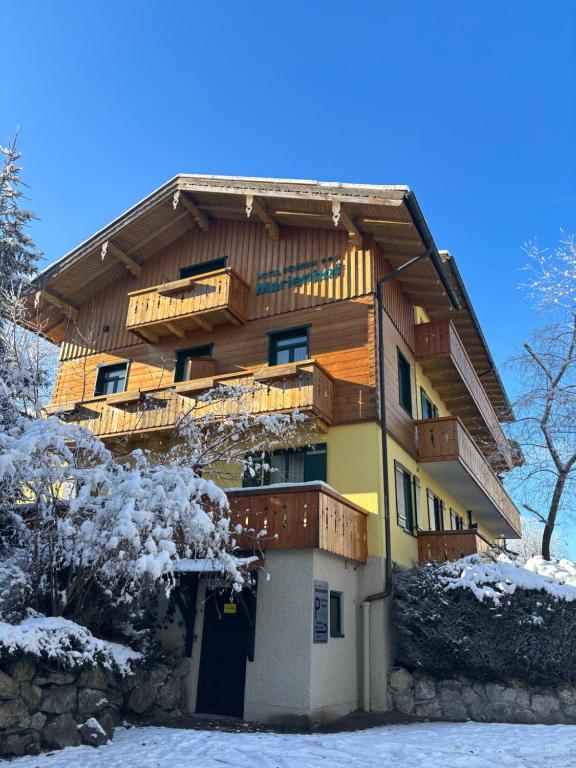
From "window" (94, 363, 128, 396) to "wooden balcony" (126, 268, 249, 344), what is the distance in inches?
59.9

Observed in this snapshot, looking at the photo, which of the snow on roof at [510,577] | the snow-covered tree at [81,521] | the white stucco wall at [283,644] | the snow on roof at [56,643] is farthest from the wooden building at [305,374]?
the snow on roof at [56,643]

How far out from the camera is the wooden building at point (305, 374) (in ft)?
38.4

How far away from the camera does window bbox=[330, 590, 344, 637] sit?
12383mm

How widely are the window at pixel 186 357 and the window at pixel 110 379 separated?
2.05 metres

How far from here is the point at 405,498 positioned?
16.0 metres

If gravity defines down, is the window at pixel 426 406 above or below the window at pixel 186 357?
below

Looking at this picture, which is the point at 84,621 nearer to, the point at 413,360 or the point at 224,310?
the point at 224,310

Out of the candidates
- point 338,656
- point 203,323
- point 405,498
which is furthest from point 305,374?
point 338,656

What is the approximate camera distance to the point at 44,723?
27.0ft

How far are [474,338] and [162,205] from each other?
12.6 m

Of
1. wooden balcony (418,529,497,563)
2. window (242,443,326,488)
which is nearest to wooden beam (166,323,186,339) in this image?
window (242,443,326,488)

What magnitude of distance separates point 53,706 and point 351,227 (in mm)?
13046

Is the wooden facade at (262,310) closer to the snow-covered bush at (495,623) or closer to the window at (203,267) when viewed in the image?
the window at (203,267)

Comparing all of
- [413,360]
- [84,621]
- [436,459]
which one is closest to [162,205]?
[413,360]
